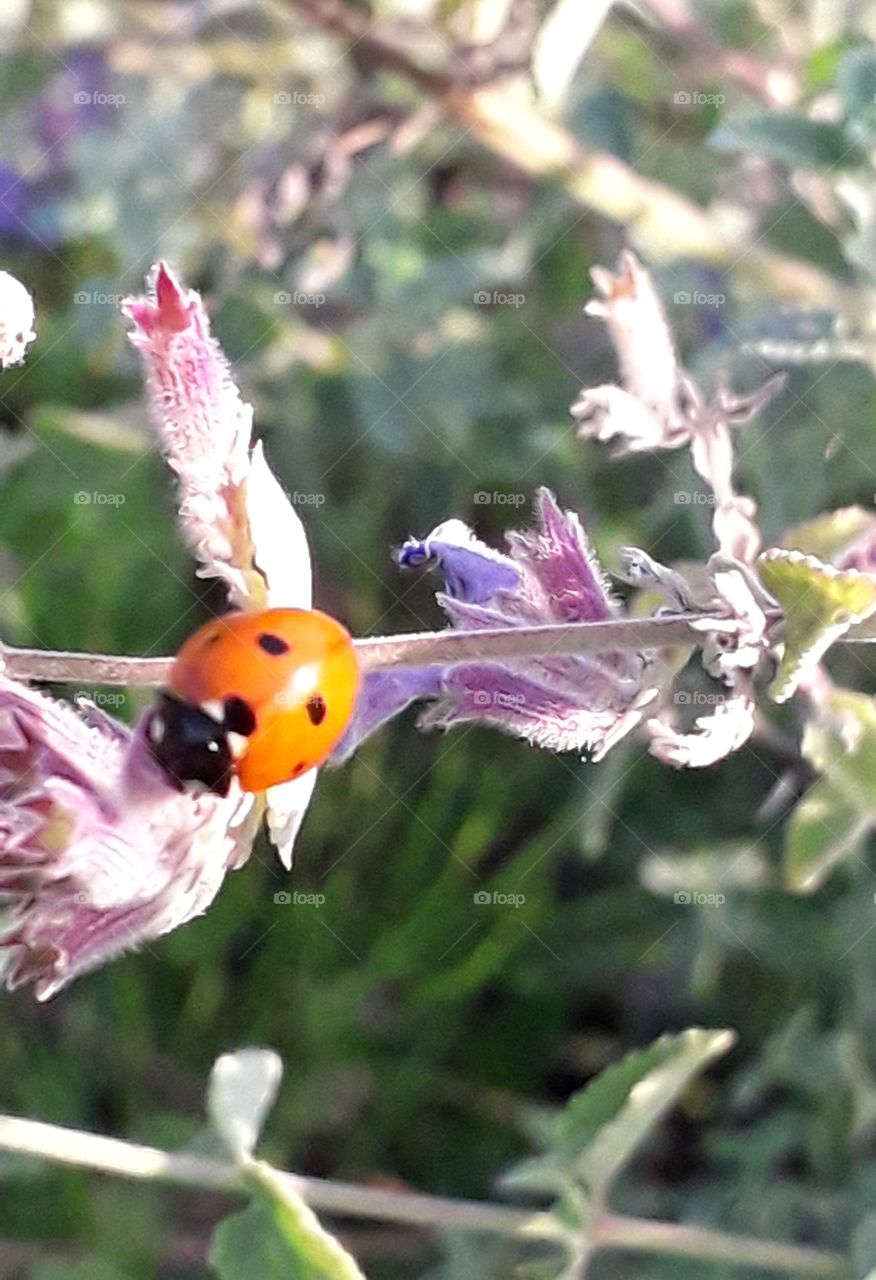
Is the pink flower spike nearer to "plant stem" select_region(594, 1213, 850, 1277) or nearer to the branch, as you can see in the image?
"plant stem" select_region(594, 1213, 850, 1277)

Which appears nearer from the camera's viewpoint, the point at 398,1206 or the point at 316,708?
the point at 316,708

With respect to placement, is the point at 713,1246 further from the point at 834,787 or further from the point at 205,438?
the point at 205,438

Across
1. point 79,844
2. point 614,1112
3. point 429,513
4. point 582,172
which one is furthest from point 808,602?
point 429,513

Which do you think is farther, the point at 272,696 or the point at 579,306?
the point at 579,306

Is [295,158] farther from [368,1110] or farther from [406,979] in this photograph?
[368,1110]

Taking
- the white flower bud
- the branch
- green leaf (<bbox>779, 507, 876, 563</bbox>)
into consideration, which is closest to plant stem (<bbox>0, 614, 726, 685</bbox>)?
the white flower bud

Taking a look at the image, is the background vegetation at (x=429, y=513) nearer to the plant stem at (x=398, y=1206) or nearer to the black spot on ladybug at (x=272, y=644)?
the plant stem at (x=398, y=1206)

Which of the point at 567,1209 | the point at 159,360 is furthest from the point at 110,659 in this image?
the point at 567,1209
